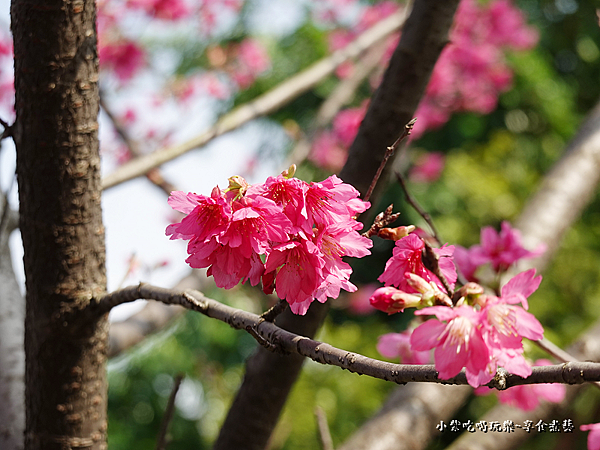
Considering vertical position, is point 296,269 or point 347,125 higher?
point 296,269

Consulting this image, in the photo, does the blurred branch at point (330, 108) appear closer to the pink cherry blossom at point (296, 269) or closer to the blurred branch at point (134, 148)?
the blurred branch at point (134, 148)

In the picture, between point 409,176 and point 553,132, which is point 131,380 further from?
point 553,132

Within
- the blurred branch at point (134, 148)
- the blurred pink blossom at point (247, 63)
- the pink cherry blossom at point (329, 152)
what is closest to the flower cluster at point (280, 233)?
the blurred branch at point (134, 148)

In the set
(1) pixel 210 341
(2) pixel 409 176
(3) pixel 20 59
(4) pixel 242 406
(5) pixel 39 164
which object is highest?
(3) pixel 20 59

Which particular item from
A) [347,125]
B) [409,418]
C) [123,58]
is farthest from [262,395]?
[123,58]

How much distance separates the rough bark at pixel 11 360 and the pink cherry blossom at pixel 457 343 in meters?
0.67

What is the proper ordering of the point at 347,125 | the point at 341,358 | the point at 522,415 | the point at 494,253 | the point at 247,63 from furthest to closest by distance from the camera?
the point at 247,63 → the point at 347,125 → the point at 522,415 → the point at 494,253 → the point at 341,358

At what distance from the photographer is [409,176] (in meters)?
3.34

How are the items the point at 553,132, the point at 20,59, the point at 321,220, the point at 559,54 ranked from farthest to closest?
1. the point at 559,54
2. the point at 553,132
3. the point at 20,59
4. the point at 321,220

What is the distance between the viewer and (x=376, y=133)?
0.77 meters

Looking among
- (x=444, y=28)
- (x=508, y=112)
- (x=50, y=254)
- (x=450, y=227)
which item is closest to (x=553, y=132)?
(x=508, y=112)

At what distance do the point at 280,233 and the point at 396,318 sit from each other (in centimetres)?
273

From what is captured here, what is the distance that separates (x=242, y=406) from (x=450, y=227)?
8.73 feet

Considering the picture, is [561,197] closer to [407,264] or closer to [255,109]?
[255,109]
